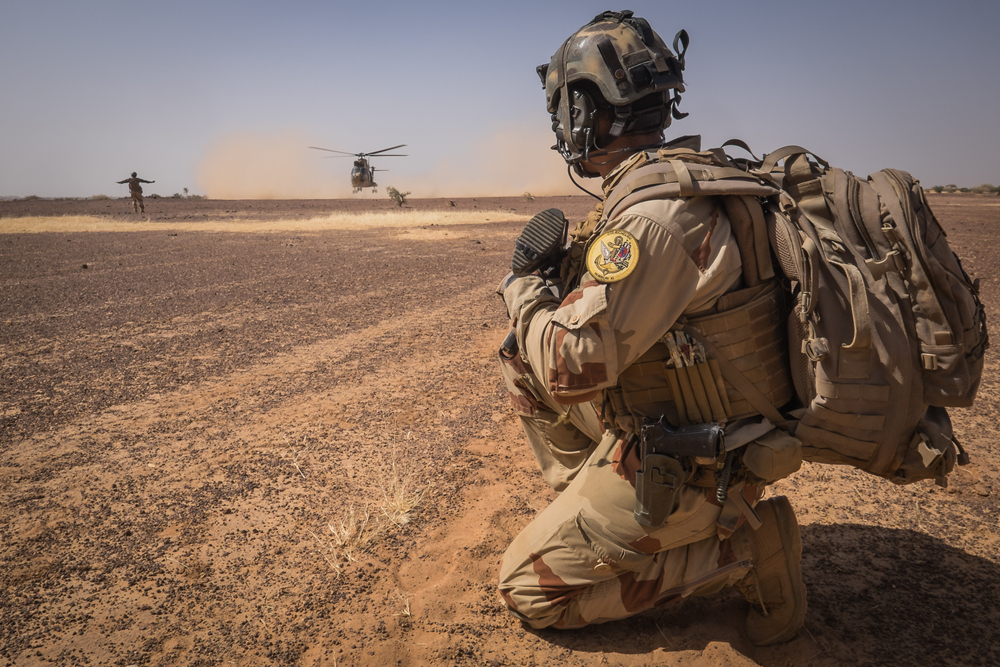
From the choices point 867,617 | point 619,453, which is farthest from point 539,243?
point 867,617

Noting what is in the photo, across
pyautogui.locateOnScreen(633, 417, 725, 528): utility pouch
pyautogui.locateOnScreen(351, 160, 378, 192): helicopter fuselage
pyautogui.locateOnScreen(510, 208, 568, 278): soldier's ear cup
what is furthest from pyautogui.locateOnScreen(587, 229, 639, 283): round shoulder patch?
pyautogui.locateOnScreen(351, 160, 378, 192): helicopter fuselage

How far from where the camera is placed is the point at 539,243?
96.9 inches

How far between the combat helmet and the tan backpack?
0.54 meters

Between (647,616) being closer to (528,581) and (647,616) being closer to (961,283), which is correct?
(528,581)

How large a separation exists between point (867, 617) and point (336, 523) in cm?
253

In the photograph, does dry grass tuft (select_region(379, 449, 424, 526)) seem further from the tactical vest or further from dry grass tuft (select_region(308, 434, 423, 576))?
the tactical vest

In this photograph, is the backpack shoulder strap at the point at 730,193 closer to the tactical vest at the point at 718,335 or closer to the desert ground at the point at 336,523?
the tactical vest at the point at 718,335

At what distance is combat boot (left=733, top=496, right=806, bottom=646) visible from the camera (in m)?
2.45

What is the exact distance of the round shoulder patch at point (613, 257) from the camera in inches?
80.0

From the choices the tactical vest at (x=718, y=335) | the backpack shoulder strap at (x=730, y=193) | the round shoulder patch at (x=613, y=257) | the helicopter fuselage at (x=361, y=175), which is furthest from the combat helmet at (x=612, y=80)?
the helicopter fuselage at (x=361, y=175)

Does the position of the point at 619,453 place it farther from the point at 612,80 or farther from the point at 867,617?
the point at 612,80

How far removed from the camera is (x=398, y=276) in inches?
443

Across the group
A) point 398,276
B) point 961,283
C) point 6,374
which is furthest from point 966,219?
point 6,374

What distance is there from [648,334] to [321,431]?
2.99 m
